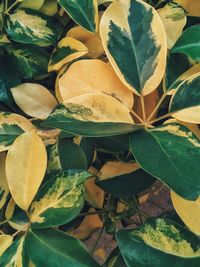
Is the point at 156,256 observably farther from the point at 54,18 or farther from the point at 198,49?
the point at 54,18

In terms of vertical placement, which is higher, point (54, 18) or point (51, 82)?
point (54, 18)

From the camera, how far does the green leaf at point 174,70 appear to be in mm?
618

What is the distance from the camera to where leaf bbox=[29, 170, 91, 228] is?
21.8 inches

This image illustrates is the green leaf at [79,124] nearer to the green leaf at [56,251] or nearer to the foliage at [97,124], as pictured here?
the foliage at [97,124]

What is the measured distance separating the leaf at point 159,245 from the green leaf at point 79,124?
0.40 ft

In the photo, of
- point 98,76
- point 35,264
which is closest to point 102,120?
point 98,76

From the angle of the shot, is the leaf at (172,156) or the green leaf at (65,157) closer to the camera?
the leaf at (172,156)

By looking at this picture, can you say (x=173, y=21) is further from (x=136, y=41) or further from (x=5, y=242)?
(x=5, y=242)

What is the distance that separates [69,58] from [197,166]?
251 mm

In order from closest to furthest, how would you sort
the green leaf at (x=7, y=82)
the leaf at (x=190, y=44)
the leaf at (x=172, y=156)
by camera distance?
the leaf at (x=172, y=156), the leaf at (x=190, y=44), the green leaf at (x=7, y=82)

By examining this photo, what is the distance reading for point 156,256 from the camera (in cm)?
54

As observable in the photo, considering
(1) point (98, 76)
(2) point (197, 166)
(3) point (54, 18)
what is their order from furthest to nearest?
(3) point (54, 18) → (1) point (98, 76) → (2) point (197, 166)

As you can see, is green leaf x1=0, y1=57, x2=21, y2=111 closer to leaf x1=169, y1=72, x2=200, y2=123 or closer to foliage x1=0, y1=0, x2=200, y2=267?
foliage x1=0, y1=0, x2=200, y2=267

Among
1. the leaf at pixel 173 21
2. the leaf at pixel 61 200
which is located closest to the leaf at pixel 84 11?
the leaf at pixel 173 21
